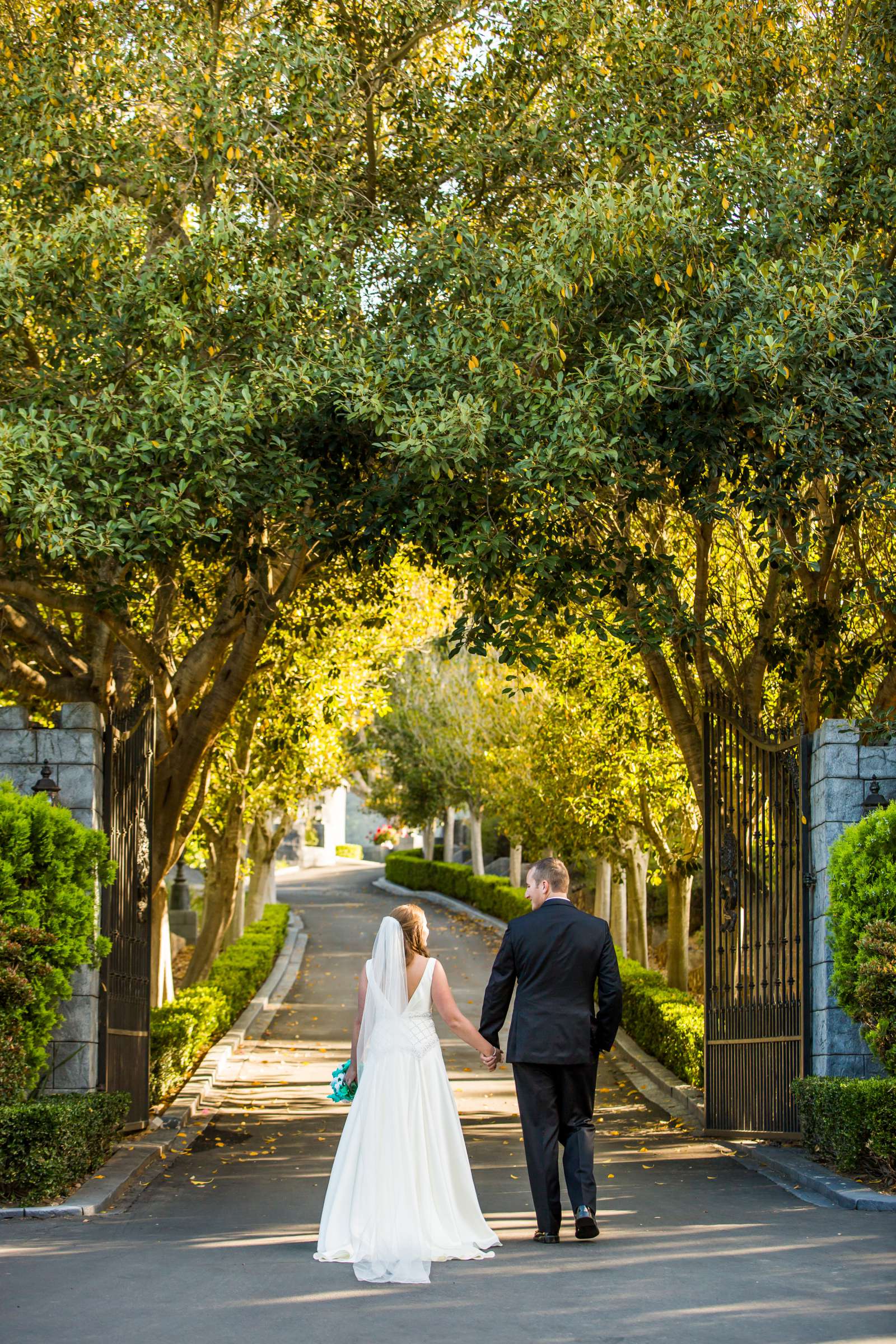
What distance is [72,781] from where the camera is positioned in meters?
9.62

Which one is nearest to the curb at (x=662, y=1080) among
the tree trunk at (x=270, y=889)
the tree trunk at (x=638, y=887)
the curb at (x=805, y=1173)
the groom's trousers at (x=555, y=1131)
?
the curb at (x=805, y=1173)

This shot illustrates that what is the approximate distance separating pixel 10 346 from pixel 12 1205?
6.55 meters

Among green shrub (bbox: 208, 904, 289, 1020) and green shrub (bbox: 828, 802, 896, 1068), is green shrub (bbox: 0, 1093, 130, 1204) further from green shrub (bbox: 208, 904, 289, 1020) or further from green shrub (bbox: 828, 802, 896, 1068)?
green shrub (bbox: 208, 904, 289, 1020)

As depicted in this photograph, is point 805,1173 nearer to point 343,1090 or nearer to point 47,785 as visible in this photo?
point 343,1090

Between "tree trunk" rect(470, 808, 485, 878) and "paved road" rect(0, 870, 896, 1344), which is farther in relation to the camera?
"tree trunk" rect(470, 808, 485, 878)

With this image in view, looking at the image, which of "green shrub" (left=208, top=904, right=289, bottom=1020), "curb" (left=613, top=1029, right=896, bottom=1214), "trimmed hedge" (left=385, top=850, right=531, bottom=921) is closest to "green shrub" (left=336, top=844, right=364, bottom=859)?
"trimmed hedge" (left=385, top=850, right=531, bottom=921)

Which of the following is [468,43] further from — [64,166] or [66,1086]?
[66,1086]

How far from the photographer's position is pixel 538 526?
9508 mm

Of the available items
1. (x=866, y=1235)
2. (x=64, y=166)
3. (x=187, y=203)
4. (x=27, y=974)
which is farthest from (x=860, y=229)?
(x=27, y=974)

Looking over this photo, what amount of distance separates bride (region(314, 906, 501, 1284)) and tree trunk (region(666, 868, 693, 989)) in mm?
11967

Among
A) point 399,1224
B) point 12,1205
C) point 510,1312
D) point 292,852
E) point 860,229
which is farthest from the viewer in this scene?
point 292,852

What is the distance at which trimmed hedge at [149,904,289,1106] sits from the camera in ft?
41.4

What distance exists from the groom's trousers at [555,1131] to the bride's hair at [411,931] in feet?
2.53

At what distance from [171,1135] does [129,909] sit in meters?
1.92
